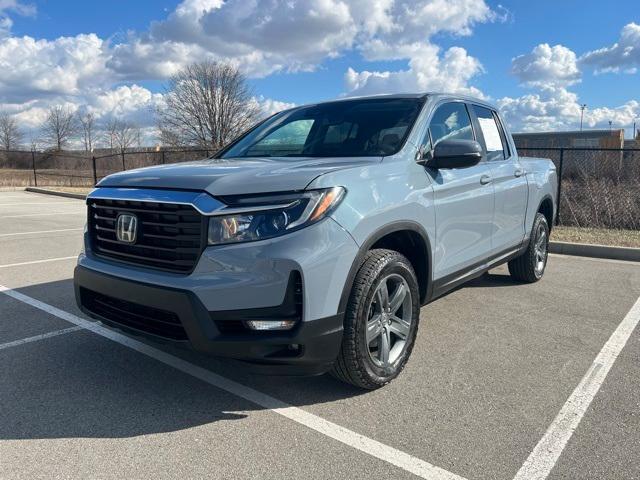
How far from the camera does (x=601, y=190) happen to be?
35.6 ft

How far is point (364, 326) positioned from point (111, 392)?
1629mm

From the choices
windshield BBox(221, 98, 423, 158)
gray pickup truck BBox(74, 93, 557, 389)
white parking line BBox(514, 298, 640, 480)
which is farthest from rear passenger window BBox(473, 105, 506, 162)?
white parking line BBox(514, 298, 640, 480)

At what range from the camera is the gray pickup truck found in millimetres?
2740

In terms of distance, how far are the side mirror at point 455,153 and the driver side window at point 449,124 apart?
23cm

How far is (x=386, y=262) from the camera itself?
3.19 meters

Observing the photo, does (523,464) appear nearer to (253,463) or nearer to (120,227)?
(253,463)

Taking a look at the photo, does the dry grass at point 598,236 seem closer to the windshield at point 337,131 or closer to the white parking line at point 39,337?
the windshield at point 337,131

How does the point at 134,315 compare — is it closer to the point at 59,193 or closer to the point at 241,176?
the point at 241,176

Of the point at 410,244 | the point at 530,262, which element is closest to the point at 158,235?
the point at 410,244

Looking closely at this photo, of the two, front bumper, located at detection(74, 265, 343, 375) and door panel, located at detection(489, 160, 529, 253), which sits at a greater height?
door panel, located at detection(489, 160, 529, 253)

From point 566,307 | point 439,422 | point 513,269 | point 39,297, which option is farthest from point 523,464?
point 39,297

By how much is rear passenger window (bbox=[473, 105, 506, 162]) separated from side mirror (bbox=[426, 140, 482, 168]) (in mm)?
1252

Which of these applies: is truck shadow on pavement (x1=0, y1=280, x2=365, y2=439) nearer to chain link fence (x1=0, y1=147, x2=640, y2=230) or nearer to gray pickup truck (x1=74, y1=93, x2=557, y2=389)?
gray pickup truck (x1=74, y1=93, x2=557, y2=389)

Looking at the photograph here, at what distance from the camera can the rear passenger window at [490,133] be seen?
16.1 feet
